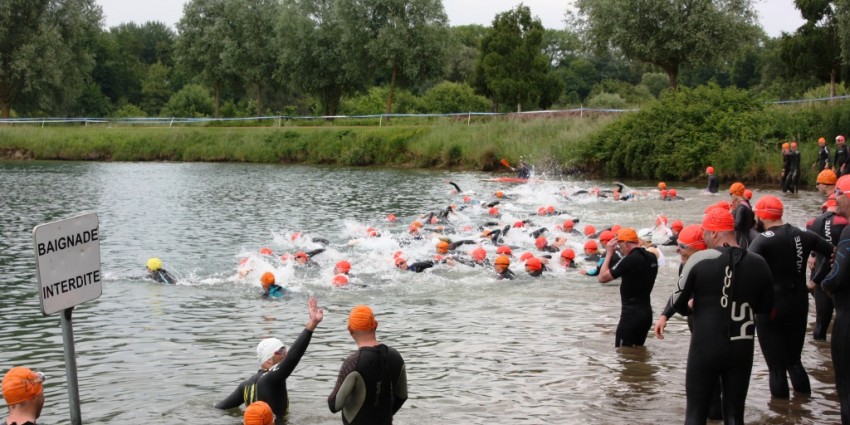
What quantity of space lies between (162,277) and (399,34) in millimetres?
45482

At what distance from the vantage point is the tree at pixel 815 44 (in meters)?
46.7

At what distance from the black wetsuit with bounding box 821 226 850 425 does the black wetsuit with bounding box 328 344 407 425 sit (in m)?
3.40

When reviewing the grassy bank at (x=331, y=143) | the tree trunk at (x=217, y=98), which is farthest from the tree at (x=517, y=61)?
the tree trunk at (x=217, y=98)

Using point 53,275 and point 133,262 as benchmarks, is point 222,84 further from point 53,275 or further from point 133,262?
point 53,275

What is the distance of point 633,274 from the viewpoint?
996 centimetres

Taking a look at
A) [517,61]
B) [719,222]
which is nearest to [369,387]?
[719,222]

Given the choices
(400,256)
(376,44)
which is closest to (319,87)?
(376,44)

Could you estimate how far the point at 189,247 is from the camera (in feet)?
73.5

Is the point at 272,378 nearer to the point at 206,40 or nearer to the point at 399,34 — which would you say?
the point at 399,34

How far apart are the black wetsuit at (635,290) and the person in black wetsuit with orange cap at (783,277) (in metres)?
1.66

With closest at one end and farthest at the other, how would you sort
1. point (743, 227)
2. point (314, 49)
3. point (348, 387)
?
point (348, 387), point (743, 227), point (314, 49)

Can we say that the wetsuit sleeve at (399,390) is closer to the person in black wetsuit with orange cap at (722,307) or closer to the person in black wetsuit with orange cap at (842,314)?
the person in black wetsuit with orange cap at (722,307)

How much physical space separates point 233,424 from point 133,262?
11.7m

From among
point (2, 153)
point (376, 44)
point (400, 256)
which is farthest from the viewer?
point (376, 44)
